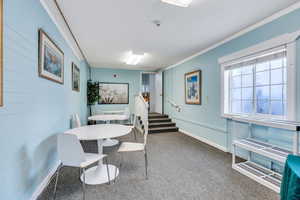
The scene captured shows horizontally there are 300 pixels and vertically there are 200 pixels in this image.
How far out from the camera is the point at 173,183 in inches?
77.1

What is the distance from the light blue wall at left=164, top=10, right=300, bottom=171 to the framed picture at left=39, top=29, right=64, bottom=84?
3.36 m

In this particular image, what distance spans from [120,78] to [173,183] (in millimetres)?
5128

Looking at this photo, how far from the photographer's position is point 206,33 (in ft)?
9.23

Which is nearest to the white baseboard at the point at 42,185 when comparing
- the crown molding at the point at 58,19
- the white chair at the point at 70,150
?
the white chair at the point at 70,150

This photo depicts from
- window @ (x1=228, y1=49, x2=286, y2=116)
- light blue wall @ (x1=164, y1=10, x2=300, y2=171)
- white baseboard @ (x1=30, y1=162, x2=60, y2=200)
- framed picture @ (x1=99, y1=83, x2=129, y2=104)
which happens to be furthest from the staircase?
white baseboard @ (x1=30, y1=162, x2=60, y2=200)

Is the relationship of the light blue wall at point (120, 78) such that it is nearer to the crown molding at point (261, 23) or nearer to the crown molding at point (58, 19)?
the crown molding at point (58, 19)

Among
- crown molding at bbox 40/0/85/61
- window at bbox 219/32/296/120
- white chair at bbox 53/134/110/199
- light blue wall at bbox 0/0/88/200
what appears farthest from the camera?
window at bbox 219/32/296/120

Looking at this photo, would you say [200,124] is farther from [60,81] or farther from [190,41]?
[60,81]

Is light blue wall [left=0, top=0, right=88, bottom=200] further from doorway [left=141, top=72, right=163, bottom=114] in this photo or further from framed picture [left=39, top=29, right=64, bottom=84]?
doorway [left=141, top=72, right=163, bottom=114]

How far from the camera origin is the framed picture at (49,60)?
69.2 inches

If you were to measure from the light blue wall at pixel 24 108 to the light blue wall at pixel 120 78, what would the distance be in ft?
13.2

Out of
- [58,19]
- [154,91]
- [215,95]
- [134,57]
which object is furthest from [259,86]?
[154,91]

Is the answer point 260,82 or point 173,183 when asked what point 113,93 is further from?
point 260,82

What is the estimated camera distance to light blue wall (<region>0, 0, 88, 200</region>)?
117 cm
